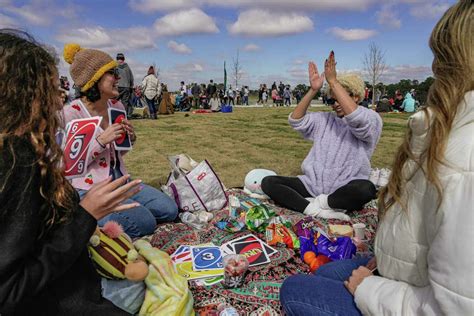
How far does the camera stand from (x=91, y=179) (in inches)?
124

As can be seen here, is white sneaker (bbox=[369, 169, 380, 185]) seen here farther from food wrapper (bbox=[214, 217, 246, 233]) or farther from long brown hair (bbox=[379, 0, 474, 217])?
long brown hair (bbox=[379, 0, 474, 217])

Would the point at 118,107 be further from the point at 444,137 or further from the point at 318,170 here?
the point at 444,137

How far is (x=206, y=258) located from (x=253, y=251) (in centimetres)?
39

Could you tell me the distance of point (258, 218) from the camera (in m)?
3.44

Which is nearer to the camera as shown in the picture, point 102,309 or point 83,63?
point 102,309

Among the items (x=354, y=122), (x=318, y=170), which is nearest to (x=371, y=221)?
(x=318, y=170)

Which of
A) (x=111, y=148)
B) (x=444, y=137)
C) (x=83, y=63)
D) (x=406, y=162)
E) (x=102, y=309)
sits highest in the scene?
(x=83, y=63)

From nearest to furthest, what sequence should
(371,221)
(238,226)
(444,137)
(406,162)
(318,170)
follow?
1. (444,137)
2. (406,162)
3. (238,226)
4. (371,221)
5. (318,170)

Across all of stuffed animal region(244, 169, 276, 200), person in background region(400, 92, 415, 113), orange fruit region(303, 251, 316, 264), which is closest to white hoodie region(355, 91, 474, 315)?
orange fruit region(303, 251, 316, 264)

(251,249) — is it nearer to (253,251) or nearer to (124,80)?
(253,251)

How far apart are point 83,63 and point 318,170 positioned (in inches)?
95.8

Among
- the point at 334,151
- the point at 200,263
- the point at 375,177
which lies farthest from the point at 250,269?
the point at 375,177

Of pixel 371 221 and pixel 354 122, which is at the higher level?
pixel 354 122

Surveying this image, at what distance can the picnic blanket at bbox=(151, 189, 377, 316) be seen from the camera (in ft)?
7.87
